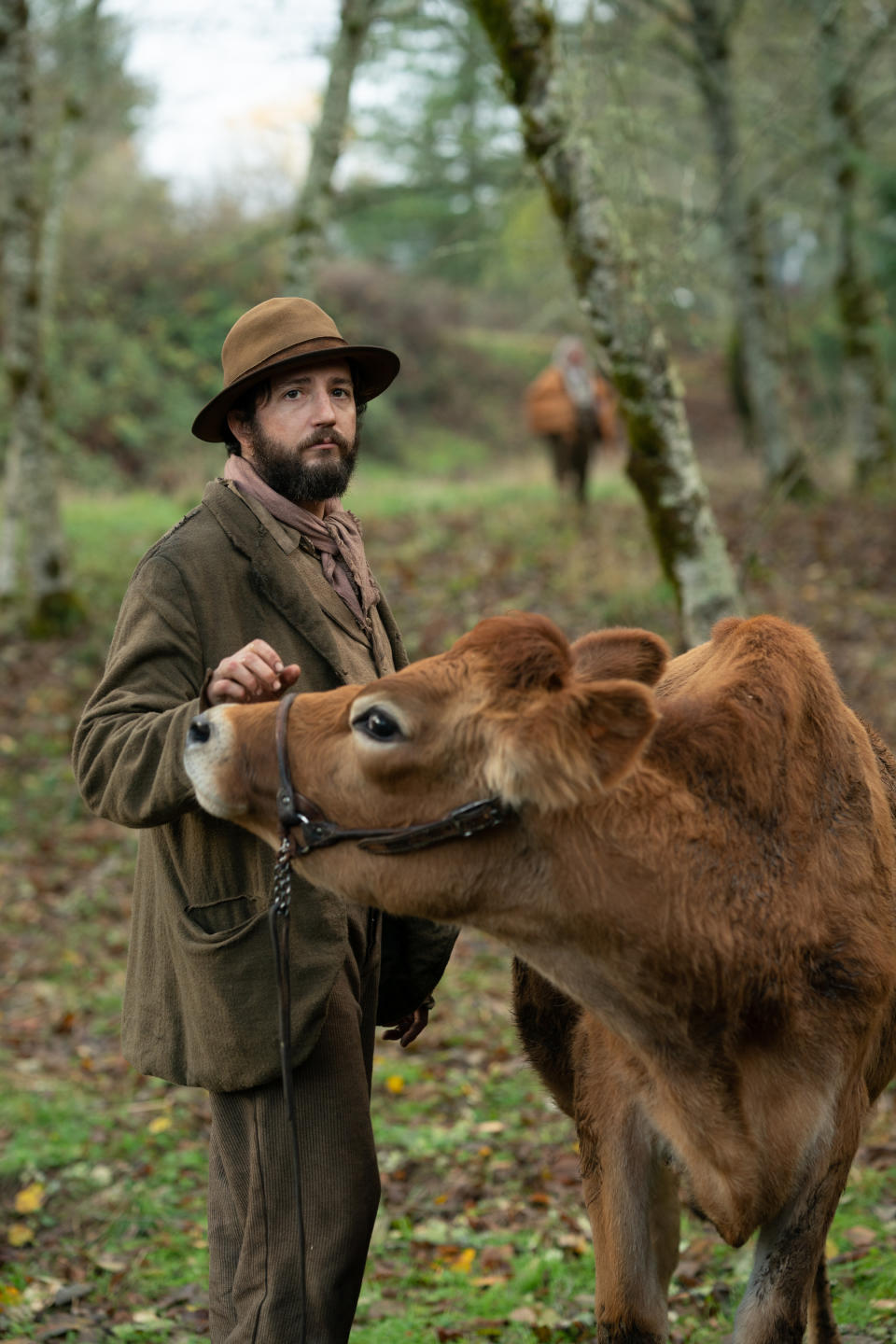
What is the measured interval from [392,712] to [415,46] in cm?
1421

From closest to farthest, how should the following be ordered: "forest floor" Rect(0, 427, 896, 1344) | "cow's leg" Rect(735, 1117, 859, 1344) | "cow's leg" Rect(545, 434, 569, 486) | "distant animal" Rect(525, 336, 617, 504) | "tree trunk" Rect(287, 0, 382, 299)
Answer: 1. "cow's leg" Rect(735, 1117, 859, 1344)
2. "forest floor" Rect(0, 427, 896, 1344)
3. "tree trunk" Rect(287, 0, 382, 299)
4. "distant animal" Rect(525, 336, 617, 504)
5. "cow's leg" Rect(545, 434, 569, 486)

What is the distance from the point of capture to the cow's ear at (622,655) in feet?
Result: 9.64

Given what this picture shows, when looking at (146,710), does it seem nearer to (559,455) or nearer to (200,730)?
(200,730)

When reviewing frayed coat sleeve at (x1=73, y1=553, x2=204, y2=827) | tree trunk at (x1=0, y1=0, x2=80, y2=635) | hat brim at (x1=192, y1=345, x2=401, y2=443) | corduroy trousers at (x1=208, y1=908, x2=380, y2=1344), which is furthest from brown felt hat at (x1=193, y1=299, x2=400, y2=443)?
tree trunk at (x1=0, y1=0, x2=80, y2=635)

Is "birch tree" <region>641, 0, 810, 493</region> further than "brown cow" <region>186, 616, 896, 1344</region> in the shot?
Yes

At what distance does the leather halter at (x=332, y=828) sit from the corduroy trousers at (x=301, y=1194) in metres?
0.58

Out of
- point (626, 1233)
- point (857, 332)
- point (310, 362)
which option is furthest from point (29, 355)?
point (626, 1233)

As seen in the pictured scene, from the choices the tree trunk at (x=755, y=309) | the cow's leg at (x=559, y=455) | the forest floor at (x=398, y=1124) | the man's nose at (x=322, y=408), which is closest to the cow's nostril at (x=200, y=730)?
the man's nose at (x=322, y=408)

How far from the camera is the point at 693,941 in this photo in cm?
271

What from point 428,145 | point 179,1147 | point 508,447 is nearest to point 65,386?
point 428,145

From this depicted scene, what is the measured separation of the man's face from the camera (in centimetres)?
343

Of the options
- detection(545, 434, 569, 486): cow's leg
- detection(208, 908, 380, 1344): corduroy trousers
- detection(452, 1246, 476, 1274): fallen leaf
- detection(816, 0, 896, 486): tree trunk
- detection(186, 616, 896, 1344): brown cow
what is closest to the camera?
detection(186, 616, 896, 1344): brown cow

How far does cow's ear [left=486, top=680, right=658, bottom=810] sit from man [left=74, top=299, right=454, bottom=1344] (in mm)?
635

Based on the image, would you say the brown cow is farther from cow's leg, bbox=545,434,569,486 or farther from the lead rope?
cow's leg, bbox=545,434,569,486
